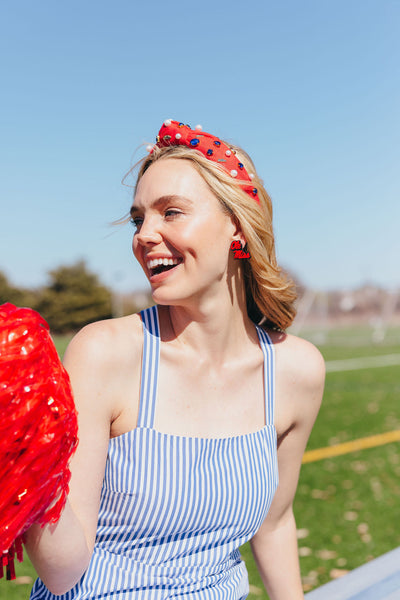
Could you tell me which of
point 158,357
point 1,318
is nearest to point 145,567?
point 158,357

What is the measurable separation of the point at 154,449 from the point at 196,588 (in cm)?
42

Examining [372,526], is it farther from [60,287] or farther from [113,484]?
[60,287]

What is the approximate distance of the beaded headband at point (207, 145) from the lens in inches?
72.5

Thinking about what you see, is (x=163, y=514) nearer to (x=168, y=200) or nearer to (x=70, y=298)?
(x=168, y=200)

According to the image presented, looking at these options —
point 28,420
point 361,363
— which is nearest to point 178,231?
point 28,420

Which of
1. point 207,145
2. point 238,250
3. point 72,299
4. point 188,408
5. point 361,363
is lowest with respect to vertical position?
point 72,299

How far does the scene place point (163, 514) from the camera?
1.62 m

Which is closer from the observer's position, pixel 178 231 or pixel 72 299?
pixel 178 231

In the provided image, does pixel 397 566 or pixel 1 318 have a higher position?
pixel 1 318

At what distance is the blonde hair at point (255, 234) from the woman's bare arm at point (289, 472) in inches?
6.2

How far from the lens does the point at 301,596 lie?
2021mm

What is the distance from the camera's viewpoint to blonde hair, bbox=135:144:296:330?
179cm

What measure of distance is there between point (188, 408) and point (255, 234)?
1.90 ft

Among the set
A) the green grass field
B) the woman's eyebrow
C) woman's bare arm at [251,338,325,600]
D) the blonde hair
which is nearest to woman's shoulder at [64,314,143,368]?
the woman's eyebrow
